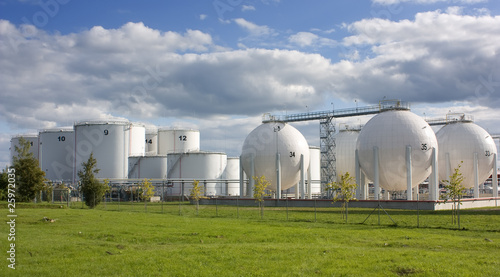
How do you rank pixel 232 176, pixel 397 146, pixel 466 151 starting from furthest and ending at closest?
pixel 232 176
pixel 466 151
pixel 397 146

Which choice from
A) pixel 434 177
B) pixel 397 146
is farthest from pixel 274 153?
pixel 434 177

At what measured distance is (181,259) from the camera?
525 inches

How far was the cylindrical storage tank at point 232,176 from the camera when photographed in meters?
73.8

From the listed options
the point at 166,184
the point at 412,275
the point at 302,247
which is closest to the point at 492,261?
the point at 412,275

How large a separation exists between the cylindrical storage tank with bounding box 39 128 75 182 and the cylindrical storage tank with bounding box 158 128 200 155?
15.3m

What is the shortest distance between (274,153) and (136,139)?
2969 cm

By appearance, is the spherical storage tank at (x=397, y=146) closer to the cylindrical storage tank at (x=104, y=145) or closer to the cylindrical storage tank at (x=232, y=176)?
the cylindrical storage tank at (x=232, y=176)

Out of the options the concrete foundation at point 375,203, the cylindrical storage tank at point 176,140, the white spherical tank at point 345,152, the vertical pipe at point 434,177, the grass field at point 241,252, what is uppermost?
the cylindrical storage tank at point 176,140

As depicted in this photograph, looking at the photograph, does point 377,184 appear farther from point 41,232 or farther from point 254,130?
point 41,232

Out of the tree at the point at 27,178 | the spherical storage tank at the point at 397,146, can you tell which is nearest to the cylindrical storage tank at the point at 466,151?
the spherical storage tank at the point at 397,146

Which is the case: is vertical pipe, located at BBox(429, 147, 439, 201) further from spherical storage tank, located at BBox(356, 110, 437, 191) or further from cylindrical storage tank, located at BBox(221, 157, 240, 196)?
cylindrical storage tank, located at BBox(221, 157, 240, 196)

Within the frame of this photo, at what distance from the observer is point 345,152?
2630 inches

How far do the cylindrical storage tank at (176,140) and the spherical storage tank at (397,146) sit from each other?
39634mm

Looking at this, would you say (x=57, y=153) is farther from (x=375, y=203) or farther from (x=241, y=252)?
(x=241, y=252)
